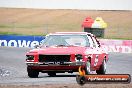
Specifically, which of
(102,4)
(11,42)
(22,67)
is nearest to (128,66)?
(22,67)

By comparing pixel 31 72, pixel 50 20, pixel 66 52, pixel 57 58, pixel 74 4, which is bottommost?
pixel 31 72

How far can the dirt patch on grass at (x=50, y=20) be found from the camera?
2041 inches

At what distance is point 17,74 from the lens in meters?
19.5

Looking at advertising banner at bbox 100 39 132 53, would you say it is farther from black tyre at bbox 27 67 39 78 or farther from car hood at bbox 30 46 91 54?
car hood at bbox 30 46 91 54

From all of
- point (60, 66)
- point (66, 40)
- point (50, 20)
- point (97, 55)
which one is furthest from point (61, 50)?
point (50, 20)

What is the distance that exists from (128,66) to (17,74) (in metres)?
4.99

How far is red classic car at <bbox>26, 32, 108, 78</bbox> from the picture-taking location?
1592 centimetres

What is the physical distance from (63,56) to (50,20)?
43555 millimetres

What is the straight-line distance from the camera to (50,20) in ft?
195

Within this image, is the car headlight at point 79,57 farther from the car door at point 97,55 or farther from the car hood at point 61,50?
the car door at point 97,55

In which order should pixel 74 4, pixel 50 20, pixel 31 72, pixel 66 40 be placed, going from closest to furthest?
pixel 31 72, pixel 66 40, pixel 74 4, pixel 50 20

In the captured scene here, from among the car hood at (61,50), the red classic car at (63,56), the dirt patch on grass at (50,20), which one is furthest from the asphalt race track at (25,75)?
the dirt patch on grass at (50,20)

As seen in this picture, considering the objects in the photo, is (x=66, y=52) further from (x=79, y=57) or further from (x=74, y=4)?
(x=74, y=4)

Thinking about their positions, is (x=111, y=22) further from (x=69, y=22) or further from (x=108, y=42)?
→ (x=108, y=42)
